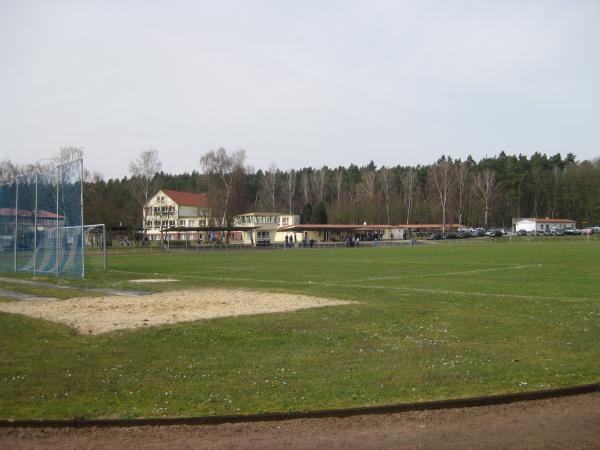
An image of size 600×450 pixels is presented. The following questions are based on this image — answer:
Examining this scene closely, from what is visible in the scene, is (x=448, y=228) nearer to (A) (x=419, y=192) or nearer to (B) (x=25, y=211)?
(A) (x=419, y=192)

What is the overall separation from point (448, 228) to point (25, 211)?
101070 millimetres

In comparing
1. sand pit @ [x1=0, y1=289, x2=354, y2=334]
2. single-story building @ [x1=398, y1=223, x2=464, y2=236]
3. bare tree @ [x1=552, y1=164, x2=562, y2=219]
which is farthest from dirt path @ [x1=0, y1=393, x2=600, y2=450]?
bare tree @ [x1=552, y1=164, x2=562, y2=219]

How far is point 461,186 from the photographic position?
424ft

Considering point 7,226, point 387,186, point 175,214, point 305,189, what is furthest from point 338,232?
point 7,226

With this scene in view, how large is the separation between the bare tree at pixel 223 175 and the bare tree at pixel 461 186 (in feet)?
172

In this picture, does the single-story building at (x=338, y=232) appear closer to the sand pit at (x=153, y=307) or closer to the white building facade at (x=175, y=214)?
the white building facade at (x=175, y=214)

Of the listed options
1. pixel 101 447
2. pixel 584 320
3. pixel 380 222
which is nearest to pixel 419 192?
pixel 380 222

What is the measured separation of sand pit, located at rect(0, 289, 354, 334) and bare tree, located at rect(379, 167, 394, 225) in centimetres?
11505

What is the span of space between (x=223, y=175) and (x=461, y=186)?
56.1 m

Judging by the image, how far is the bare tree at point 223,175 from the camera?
98.9 m

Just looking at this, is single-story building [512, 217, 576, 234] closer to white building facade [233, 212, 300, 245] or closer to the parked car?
the parked car

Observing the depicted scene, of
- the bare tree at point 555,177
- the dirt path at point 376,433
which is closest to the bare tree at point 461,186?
the bare tree at point 555,177

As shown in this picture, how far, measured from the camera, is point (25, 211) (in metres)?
35.4

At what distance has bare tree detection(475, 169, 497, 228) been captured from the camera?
424ft
